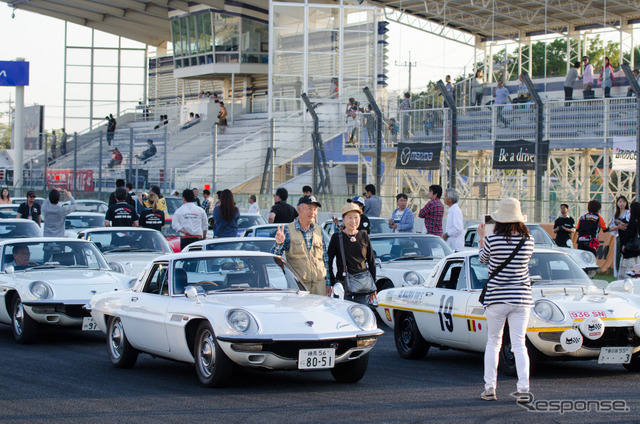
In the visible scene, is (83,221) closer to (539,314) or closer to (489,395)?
(539,314)

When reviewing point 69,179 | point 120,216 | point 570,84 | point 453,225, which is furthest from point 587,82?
point 69,179

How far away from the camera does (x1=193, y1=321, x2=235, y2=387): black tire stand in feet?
25.4

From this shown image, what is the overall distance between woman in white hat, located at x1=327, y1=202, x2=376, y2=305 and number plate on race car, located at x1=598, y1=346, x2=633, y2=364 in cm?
248

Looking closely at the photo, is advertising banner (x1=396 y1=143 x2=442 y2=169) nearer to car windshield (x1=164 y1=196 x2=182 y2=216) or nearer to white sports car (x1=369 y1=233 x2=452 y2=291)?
car windshield (x1=164 y1=196 x2=182 y2=216)

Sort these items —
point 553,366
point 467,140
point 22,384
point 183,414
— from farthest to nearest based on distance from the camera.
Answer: point 467,140 < point 553,366 < point 22,384 < point 183,414

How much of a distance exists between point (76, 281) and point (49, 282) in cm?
32

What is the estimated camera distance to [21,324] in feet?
36.4

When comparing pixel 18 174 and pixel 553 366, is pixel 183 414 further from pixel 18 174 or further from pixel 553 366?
pixel 18 174

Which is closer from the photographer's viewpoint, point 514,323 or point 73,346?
point 514,323

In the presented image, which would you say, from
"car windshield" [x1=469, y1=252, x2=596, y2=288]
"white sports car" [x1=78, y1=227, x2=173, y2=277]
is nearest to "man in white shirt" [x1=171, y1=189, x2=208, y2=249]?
"white sports car" [x1=78, y1=227, x2=173, y2=277]

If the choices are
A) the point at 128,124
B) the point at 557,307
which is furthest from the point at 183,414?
the point at 128,124

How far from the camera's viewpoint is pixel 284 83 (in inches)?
1841

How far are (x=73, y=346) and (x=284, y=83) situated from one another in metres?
36.6

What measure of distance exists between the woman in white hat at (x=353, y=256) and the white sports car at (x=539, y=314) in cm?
57
